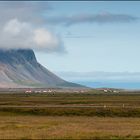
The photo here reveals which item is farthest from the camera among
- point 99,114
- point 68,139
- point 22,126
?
point 99,114

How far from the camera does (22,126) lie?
5869 centimetres

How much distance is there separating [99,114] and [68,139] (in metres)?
36.0

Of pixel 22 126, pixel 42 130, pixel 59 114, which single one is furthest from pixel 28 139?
pixel 59 114

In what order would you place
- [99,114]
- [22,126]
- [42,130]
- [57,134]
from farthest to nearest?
[99,114], [22,126], [42,130], [57,134]

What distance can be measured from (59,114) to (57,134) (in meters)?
33.0

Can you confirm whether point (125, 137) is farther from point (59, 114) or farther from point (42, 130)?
point (59, 114)

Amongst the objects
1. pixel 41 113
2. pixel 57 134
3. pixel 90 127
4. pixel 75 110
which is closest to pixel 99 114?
pixel 75 110

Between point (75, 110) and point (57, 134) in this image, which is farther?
point (75, 110)

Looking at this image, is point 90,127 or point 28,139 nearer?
point 28,139

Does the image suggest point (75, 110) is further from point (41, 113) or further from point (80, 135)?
point (80, 135)

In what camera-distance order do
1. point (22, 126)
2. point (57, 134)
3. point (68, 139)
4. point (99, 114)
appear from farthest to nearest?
point (99, 114), point (22, 126), point (57, 134), point (68, 139)

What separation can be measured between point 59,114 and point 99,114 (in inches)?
280

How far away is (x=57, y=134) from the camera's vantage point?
163 feet

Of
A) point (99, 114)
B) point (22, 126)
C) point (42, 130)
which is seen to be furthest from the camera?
point (99, 114)
